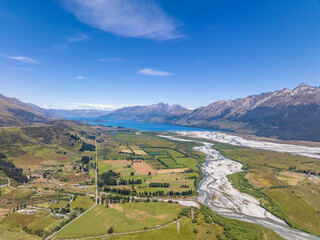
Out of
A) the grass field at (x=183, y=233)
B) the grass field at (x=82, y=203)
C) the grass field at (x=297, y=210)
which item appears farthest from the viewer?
the grass field at (x=82, y=203)

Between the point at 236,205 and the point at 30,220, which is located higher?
the point at 30,220

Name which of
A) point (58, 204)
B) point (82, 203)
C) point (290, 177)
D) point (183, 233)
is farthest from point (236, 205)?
point (58, 204)

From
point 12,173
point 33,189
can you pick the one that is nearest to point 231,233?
point 33,189

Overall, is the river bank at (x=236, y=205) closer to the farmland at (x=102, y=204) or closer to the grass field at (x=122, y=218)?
the farmland at (x=102, y=204)

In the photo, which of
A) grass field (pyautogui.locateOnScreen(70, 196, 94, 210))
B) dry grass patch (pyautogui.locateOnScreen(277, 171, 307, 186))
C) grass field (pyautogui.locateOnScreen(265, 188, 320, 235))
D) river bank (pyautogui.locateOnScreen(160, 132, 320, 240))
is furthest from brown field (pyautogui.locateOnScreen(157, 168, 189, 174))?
dry grass patch (pyautogui.locateOnScreen(277, 171, 307, 186))

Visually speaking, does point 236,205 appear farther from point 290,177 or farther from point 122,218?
point 290,177

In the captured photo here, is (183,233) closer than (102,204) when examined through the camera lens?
Yes

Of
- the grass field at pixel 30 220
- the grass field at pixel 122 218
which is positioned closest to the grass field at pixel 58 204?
the grass field at pixel 30 220

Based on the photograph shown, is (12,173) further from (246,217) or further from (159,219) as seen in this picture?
(246,217)
